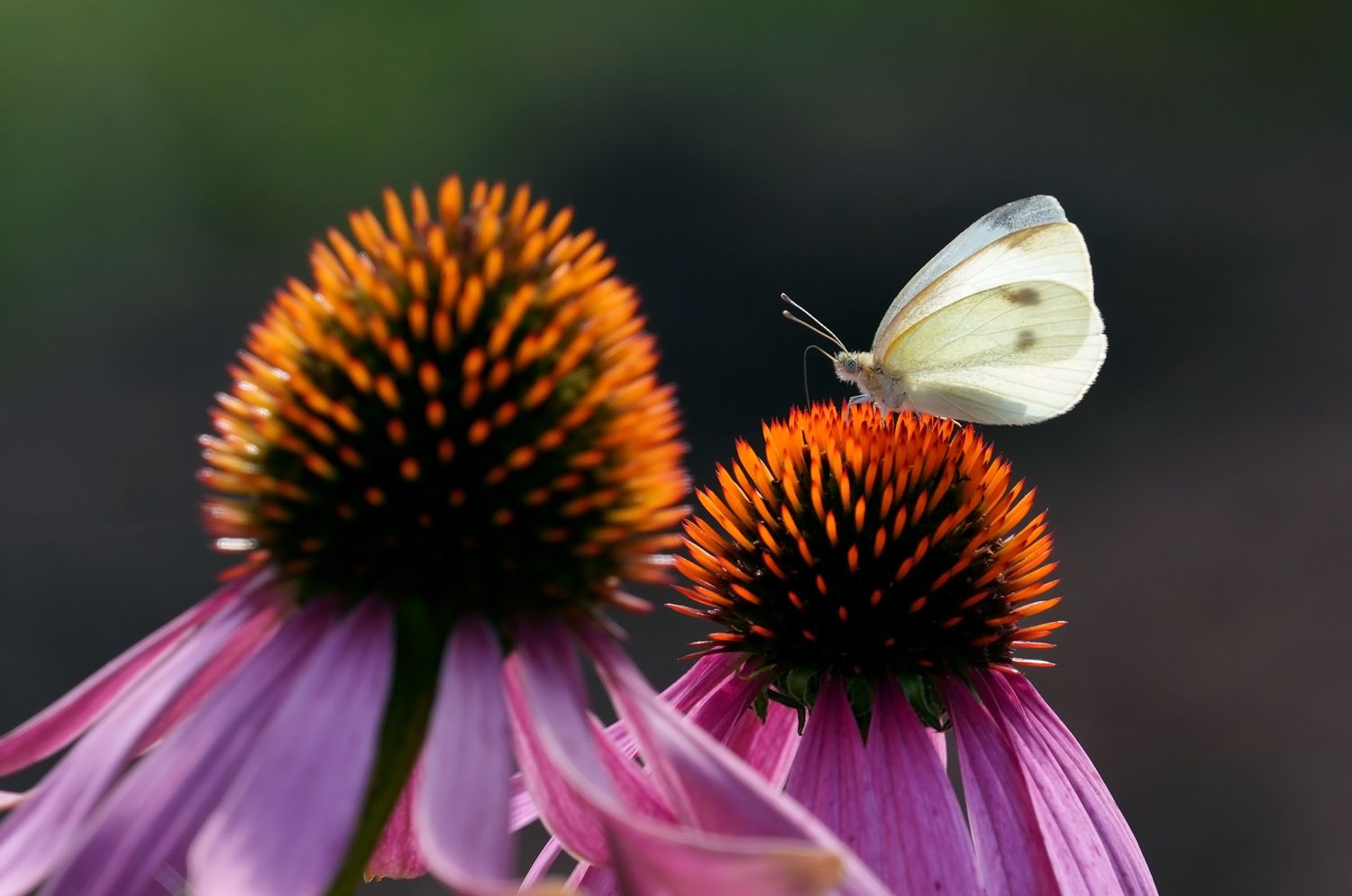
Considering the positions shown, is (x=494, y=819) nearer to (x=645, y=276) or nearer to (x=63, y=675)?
(x=63, y=675)

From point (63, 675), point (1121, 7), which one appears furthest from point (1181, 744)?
point (1121, 7)

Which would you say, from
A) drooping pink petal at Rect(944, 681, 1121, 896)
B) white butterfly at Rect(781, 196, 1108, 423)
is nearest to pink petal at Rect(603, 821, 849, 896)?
drooping pink petal at Rect(944, 681, 1121, 896)

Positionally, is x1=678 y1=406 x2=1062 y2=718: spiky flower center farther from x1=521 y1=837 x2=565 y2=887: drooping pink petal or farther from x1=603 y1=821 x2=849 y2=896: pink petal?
x1=603 y1=821 x2=849 y2=896: pink petal

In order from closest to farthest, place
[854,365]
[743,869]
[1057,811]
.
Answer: [743,869] → [1057,811] → [854,365]

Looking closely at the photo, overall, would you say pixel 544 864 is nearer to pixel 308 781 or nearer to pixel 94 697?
pixel 94 697

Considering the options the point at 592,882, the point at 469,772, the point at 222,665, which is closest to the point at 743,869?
the point at 469,772

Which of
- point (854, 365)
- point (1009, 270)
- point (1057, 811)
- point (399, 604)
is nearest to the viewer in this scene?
point (399, 604)
